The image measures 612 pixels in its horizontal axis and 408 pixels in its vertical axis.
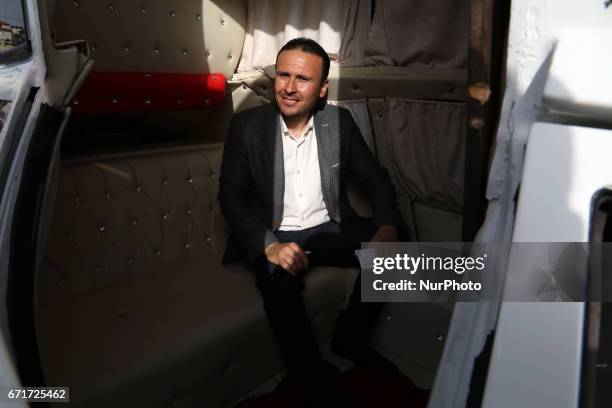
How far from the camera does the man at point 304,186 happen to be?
2094mm

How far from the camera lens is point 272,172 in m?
2.18

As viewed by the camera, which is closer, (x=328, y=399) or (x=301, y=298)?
(x=328, y=399)

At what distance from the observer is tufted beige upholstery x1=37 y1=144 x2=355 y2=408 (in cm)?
158

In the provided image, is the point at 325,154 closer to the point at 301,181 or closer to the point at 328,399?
the point at 301,181

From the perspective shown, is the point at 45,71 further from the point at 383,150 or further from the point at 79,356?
the point at 383,150

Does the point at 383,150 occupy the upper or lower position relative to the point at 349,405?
upper

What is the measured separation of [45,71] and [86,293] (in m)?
0.99

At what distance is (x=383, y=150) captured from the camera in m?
2.41

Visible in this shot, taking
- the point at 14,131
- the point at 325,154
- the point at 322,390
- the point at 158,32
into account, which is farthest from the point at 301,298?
the point at 158,32

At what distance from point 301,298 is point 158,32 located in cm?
152

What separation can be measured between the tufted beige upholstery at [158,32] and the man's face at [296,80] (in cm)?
65

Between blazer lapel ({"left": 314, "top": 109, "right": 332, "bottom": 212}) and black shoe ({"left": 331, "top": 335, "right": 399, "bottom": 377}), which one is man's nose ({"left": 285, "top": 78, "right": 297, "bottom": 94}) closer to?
blazer lapel ({"left": 314, "top": 109, "right": 332, "bottom": 212})

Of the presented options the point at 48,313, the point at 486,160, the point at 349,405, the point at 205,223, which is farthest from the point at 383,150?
the point at 48,313

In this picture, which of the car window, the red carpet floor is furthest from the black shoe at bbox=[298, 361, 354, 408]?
the car window
